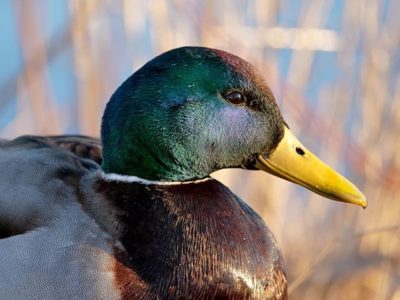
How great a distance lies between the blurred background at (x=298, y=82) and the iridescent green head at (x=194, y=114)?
0.92 meters

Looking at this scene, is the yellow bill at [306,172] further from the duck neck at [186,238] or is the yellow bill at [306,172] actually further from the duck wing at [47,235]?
the duck wing at [47,235]

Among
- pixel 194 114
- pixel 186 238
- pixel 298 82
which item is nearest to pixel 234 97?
pixel 194 114

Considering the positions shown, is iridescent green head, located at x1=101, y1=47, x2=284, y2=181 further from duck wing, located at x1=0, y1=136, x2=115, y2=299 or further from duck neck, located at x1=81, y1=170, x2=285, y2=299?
duck wing, located at x1=0, y1=136, x2=115, y2=299

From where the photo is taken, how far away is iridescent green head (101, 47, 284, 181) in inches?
76.6

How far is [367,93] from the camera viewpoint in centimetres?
307

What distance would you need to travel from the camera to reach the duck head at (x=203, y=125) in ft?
6.39

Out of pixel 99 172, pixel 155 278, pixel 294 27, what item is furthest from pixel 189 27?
pixel 155 278

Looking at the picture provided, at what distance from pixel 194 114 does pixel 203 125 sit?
1.3 inches

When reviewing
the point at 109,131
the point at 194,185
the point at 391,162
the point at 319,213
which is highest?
the point at 109,131

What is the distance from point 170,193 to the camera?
201cm

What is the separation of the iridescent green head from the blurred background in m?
0.92

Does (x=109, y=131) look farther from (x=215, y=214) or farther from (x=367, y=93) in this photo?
(x=367, y=93)

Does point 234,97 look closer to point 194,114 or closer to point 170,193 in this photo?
point 194,114

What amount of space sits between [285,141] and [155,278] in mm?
448
